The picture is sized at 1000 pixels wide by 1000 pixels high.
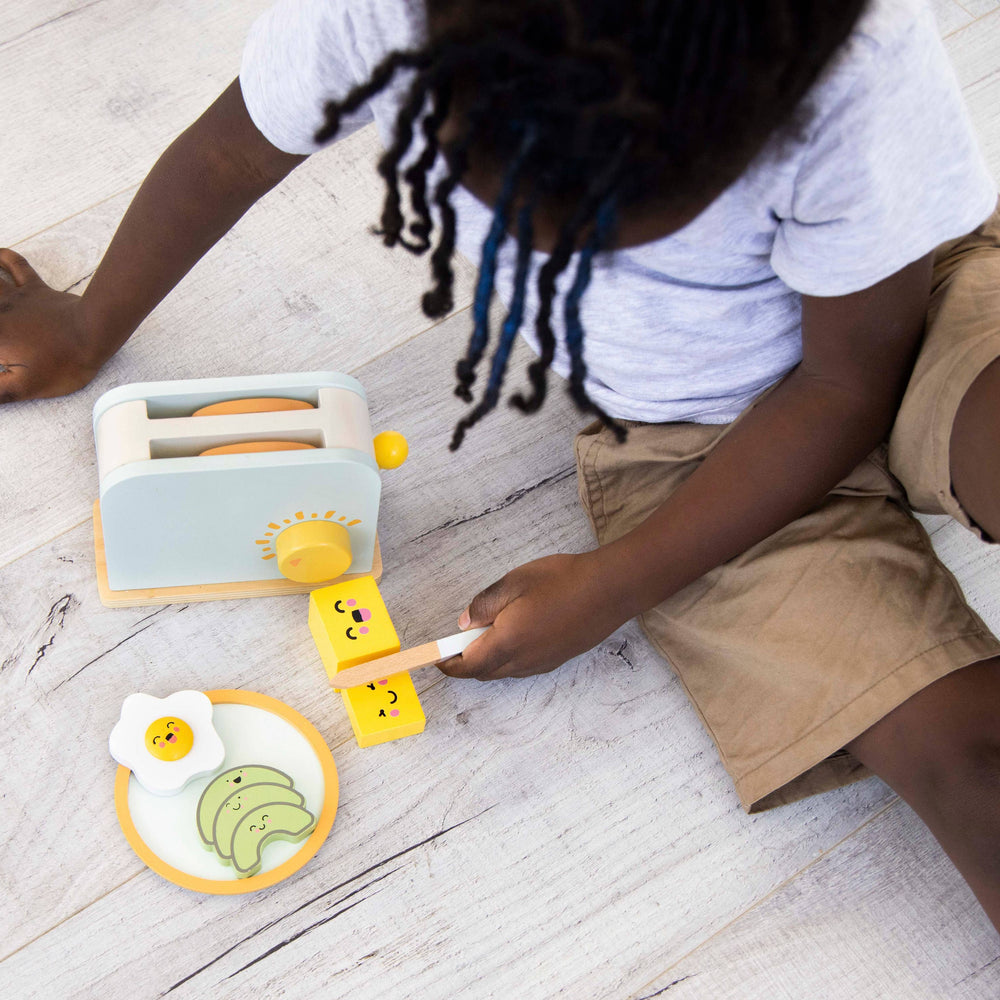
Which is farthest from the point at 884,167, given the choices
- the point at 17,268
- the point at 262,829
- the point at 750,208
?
the point at 17,268

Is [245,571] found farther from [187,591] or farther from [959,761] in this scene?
[959,761]

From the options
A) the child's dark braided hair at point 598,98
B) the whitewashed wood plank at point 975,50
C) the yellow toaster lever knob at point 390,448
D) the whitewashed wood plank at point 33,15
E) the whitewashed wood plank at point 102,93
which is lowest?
the whitewashed wood plank at point 975,50

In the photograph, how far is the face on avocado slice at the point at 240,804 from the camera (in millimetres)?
616

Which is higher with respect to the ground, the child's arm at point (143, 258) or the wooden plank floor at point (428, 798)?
the child's arm at point (143, 258)

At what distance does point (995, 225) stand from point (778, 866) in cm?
43

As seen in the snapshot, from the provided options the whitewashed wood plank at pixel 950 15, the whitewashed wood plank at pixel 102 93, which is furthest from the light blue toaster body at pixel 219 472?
the whitewashed wood plank at pixel 950 15

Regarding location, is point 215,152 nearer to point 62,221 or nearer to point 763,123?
point 62,221

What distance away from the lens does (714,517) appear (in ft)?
2.11

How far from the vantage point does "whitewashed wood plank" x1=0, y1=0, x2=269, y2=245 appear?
0.87 meters

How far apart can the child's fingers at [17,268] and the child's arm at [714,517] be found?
17.0 inches

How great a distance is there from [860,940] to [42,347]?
2.26 feet

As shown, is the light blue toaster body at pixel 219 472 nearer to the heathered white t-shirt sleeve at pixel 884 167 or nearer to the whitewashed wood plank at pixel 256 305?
the whitewashed wood plank at pixel 256 305

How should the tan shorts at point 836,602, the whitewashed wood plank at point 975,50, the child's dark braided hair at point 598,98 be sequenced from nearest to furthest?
the child's dark braided hair at point 598,98 → the tan shorts at point 836,602 → the whitewashed wood plank at point 975,50

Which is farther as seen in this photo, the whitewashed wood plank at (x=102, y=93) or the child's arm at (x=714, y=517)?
the whitewashed wood plank at (x=102, y=93)
